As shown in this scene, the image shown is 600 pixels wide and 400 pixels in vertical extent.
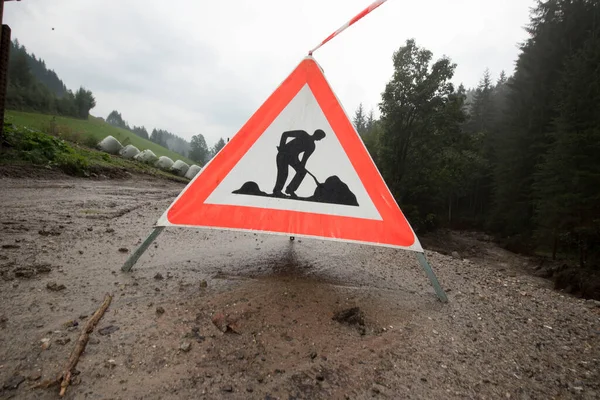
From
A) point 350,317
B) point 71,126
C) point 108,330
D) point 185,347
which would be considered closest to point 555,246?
point 350,317

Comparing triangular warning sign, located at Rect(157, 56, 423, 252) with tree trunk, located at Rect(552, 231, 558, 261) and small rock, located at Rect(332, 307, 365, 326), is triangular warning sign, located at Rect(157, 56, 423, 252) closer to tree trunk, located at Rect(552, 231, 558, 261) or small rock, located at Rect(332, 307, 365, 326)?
small rock, located at Rect(332, 307, 365, 326)

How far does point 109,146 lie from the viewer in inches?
719

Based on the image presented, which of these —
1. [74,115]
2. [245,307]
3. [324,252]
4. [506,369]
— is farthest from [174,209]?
[74,115]

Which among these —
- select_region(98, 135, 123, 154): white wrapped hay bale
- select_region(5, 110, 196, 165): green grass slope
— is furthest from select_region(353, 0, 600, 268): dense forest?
select_region(5, 110, 196, 165): green grass slope

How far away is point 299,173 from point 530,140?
88.7ft

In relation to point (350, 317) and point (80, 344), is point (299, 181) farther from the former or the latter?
point (80, 344)

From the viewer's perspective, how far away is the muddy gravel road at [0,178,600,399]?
3.62 feet

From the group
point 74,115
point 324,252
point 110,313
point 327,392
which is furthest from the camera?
point 74,115

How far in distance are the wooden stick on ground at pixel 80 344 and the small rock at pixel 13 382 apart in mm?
127

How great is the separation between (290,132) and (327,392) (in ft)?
6.02

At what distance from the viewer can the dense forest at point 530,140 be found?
12844mm

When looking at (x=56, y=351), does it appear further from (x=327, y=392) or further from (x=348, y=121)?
(x=348, y=121)

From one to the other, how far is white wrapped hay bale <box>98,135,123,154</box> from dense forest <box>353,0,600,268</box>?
18.8 m

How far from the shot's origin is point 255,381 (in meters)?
1.11
